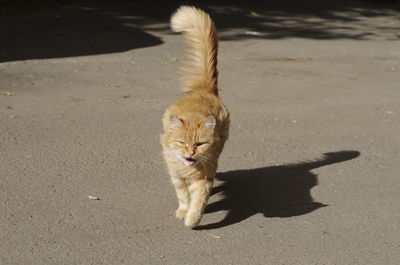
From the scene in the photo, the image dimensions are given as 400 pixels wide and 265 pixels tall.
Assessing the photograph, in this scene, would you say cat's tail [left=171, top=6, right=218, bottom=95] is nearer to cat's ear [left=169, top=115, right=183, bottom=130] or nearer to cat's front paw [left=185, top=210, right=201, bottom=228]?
cat's ear [left=169, top=115, right=183, bottom=130]

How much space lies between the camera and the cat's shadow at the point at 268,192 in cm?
525

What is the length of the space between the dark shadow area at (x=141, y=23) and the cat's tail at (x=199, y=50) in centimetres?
503

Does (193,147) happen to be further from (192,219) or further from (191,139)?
(192,219)

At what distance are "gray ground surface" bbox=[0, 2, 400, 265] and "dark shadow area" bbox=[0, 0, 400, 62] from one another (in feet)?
0.32

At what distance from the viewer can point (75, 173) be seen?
18.9ft

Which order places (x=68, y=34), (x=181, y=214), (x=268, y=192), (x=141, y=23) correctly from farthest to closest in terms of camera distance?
(x=141, y=23) → (x=68, y=34) → (x=268, y=192) → (x=181, y=214)

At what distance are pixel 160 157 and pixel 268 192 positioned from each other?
3.90 feet

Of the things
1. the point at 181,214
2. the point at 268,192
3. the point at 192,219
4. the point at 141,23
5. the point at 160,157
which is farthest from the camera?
the point at 141,23

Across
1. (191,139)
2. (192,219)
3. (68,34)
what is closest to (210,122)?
(191,139)

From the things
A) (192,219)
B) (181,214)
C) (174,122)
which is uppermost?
(174,122)

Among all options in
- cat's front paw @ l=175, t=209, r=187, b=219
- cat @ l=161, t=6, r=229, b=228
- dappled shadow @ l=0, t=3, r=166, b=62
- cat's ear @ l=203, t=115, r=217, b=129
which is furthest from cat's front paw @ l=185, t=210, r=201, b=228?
dappled shadow @ l=0, t=3, r=166, b=62

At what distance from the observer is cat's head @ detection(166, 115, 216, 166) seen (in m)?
4.73

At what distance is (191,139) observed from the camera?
473 cm

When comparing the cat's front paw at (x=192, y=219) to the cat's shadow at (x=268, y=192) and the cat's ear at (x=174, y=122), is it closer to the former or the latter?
the cat's shadow at (x=268, y=192)
